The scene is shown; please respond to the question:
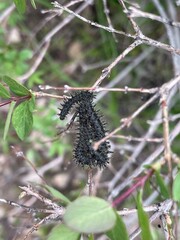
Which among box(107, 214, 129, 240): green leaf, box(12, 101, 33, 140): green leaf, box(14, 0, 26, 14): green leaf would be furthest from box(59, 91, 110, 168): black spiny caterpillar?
box(14, 0, 26, 14): green leaf

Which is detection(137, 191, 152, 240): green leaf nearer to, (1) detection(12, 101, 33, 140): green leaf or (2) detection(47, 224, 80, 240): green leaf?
(2) detection(47, 224, 80, 240): green leaf

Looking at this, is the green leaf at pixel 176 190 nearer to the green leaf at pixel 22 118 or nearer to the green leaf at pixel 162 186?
the green leaf at pixel 162 186

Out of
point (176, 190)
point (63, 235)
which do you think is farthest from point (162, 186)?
point (63, 235)

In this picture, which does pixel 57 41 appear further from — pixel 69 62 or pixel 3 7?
pixel 3 7

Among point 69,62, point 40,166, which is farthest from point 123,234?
point 69,62

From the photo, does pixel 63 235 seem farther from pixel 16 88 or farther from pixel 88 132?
pixel 16 88

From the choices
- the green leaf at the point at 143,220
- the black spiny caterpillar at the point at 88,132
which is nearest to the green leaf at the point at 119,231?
the green leaf at the point at 143,220
